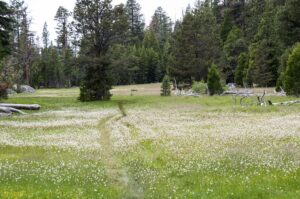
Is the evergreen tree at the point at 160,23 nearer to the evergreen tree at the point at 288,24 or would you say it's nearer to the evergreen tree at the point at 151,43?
the evergreen tree at the point at 151,43

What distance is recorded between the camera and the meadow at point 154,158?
14.1m

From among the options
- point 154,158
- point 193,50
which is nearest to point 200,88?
point 193,50

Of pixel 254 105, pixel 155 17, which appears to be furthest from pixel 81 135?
pixel 155 17

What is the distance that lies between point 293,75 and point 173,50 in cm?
4006

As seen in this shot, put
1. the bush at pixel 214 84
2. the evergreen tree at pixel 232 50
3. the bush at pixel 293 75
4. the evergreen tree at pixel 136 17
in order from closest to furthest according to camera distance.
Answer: the bush at pixel 293 75 < the bush at pixel 214 84 < the evergreen tree at pixel 232 50 < the evergreen tree at pixel 136 17

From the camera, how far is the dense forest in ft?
206

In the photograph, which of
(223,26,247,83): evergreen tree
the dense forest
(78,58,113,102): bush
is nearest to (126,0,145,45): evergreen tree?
the dense forest

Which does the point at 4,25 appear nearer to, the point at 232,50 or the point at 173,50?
the point at 173,50

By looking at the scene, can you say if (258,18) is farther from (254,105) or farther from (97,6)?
(254,105)

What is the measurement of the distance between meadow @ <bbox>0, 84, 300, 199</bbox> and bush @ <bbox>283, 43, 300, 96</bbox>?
56.8 ft

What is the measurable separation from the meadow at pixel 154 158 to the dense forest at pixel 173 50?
84.2 ft

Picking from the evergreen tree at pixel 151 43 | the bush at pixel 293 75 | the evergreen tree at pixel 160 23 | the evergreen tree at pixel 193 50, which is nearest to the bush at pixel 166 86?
the evergreen tree at pixel 193 50

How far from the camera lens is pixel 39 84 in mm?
138250

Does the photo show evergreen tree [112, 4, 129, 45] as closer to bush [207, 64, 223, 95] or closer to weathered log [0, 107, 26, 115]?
bush [207, 64, 223, 95]
